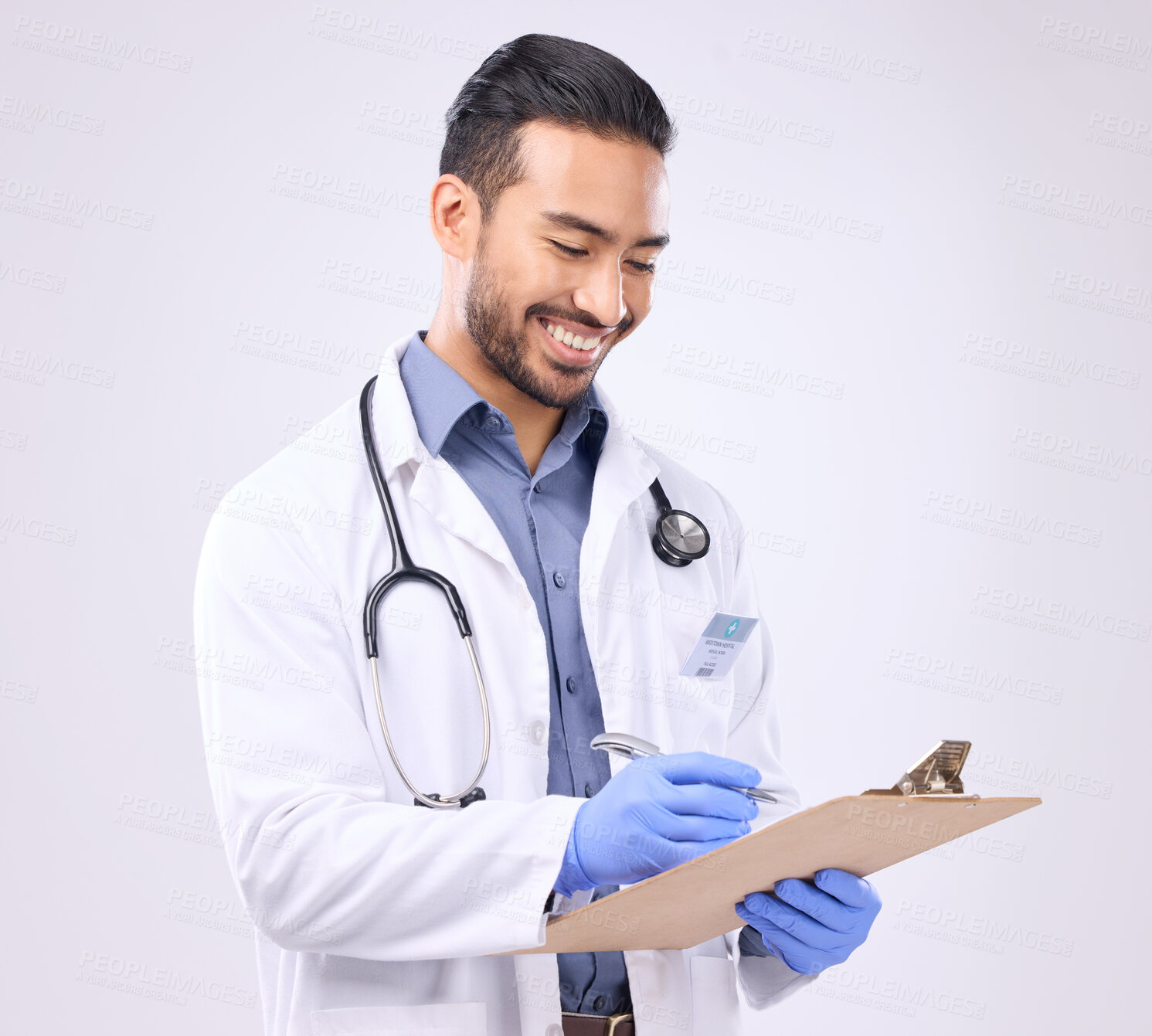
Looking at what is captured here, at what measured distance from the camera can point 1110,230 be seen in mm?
3127

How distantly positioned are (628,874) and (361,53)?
2.34m

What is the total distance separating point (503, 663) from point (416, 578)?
0.56 feet

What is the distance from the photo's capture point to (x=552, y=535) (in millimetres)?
1762

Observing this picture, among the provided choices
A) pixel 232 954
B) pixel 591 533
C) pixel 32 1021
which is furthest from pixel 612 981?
pixel 32 1021

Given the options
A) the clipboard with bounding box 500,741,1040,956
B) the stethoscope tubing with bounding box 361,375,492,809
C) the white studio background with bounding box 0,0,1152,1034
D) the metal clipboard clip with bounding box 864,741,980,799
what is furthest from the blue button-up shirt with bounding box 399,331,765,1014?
the white studio background with bounding box 0,0,1152,1034

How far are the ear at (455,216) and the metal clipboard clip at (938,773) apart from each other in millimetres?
1033

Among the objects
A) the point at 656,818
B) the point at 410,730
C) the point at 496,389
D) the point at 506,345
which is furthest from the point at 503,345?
the point at 656,818

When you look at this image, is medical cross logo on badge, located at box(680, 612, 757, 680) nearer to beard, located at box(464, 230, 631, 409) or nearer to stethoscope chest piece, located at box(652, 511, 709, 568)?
stethoscope chest piece, located at box(652, 511, 709, 568)

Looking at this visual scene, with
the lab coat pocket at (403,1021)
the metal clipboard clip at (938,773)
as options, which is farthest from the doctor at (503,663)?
the metal clipboard clip at (938,773)

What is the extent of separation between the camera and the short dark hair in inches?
66.3

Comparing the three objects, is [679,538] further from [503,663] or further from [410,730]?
[410,730]

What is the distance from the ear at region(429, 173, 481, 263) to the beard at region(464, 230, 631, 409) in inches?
1.6

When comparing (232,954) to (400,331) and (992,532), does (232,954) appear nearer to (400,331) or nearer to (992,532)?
(400,331)

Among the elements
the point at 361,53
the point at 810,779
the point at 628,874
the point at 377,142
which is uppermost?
the point at 361,53
